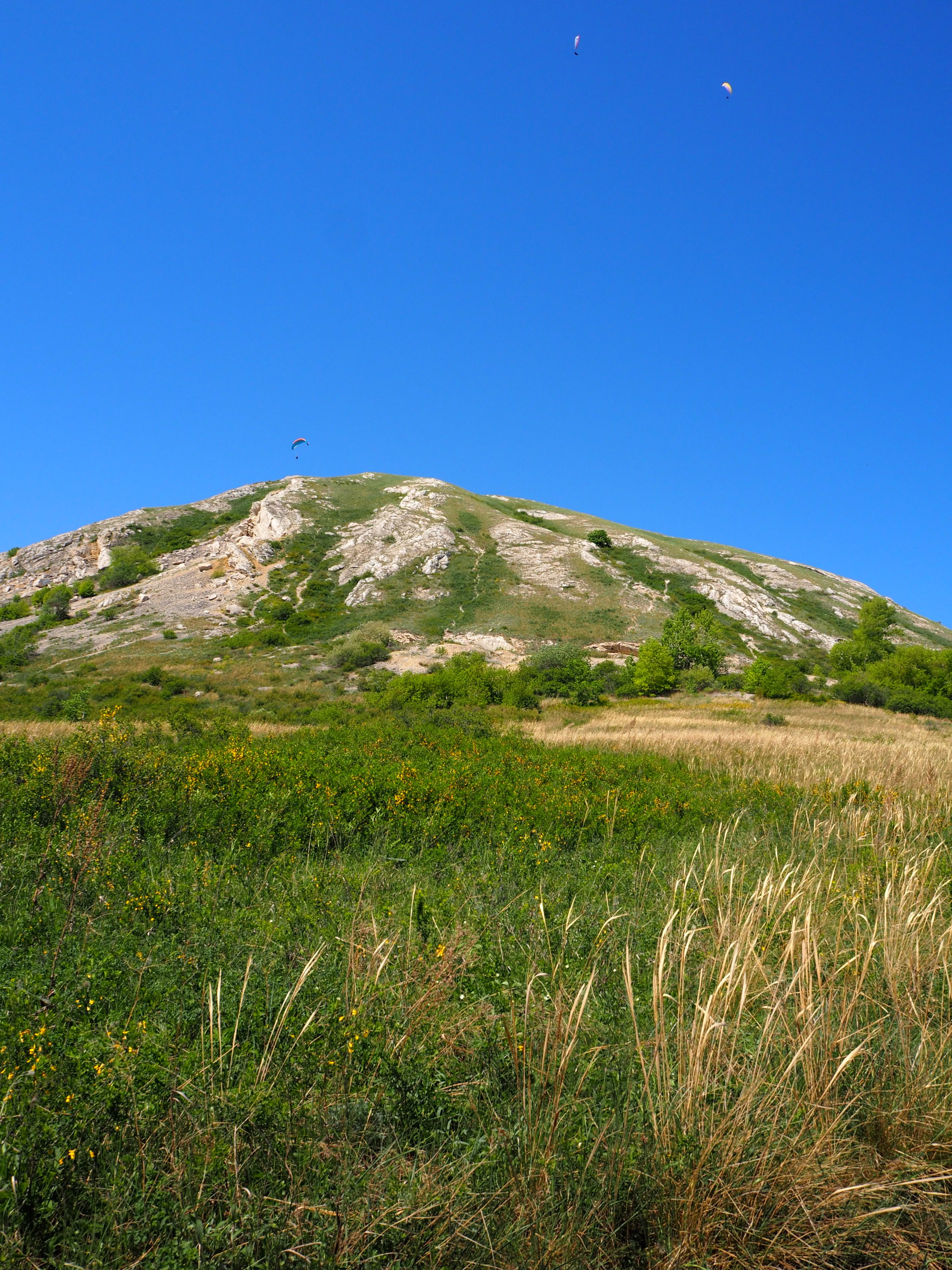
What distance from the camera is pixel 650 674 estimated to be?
4856cm

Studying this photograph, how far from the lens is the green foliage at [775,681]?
155 ft

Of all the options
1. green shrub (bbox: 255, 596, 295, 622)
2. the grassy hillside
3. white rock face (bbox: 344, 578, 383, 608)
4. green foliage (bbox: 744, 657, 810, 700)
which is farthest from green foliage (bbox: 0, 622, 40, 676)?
green foliage (bbox: 744, 657, 810, 700)

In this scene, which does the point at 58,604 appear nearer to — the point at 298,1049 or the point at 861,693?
the point at 861,693

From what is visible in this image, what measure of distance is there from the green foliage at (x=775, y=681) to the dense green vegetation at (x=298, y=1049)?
45.4m

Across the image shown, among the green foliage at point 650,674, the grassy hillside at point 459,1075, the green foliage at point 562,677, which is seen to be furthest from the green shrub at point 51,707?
the green foliage at point 650,674

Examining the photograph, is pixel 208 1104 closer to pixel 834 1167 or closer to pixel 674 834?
pixel 834 1167

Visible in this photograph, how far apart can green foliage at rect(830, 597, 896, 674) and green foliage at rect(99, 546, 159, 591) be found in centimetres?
7195

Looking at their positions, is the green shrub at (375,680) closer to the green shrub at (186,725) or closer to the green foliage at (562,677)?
the green foliage at (562,677)

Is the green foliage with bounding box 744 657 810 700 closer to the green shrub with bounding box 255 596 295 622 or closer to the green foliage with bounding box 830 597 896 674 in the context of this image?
the green foliage with bounding box 830 597 896 674

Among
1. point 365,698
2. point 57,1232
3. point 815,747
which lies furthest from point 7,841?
point 365,698

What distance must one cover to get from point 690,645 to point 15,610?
218 ft

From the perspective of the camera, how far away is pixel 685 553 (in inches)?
3457

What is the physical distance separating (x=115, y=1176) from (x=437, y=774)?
7.85m

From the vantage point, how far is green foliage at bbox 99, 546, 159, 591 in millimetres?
69500
